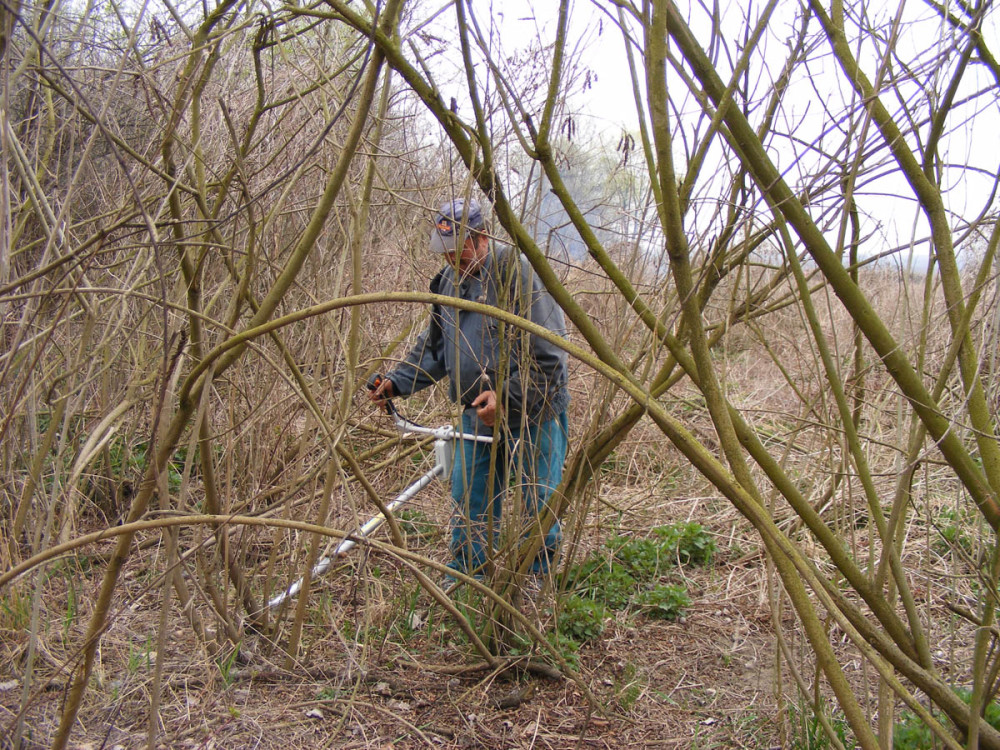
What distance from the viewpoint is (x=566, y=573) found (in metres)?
3.11

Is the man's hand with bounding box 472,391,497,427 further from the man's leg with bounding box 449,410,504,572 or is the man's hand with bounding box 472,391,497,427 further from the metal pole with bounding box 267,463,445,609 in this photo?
the metal pole with bounding box 267,463,445,609

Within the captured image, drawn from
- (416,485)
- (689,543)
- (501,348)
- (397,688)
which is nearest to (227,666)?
(397,688)

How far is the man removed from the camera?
2822mm

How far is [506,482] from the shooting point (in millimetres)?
2832

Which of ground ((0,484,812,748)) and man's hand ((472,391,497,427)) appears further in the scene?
man's hand ((472,391,497,427))

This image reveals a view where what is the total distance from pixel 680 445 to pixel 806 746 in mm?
1468

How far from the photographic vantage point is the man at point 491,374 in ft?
9.26

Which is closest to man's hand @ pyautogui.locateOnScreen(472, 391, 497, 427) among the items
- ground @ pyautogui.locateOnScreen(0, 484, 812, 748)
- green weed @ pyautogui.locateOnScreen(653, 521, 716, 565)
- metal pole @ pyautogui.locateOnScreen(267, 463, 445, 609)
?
metal pole @ pyautogui.locateOnScreen(267, 463, 445, 609)

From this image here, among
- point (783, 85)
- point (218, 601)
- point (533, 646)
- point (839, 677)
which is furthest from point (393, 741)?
point (783, 85)

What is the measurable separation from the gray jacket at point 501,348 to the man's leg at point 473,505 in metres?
0.23

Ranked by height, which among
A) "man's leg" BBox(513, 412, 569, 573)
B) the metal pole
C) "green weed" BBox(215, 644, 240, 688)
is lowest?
"green weed" BBox(215, 644, 240, 688)

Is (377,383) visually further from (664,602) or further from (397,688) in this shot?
(664,602)

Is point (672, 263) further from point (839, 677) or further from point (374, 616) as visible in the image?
point (374, 616)

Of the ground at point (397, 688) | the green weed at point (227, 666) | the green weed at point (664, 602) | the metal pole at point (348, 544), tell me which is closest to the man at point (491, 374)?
the metal pole at point (348, 544)
